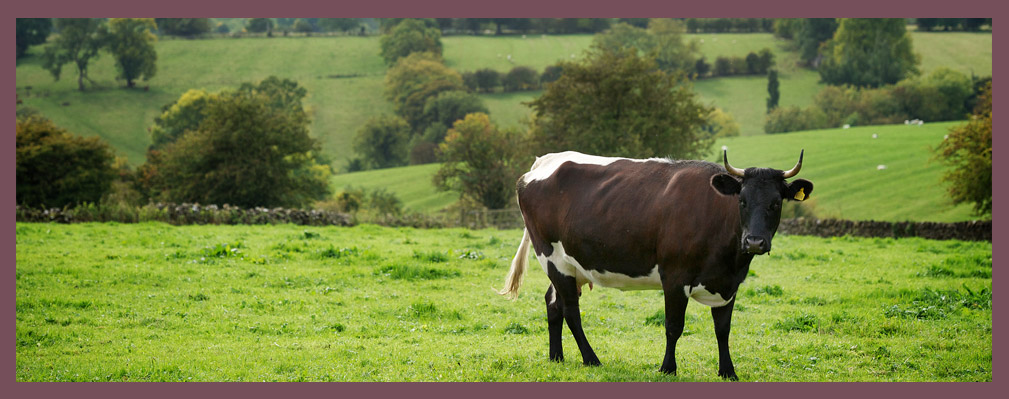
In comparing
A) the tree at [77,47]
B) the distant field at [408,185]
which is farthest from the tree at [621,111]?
the tree at [77,47]

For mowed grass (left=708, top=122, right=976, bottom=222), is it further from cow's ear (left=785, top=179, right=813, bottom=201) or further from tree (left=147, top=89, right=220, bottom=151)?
tree (left=147, top=89, right=220, bottom=151)

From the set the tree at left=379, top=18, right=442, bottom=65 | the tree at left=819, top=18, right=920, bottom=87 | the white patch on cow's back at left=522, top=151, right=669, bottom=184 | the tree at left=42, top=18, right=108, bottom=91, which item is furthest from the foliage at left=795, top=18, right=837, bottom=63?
the white patch on cow's back at left=522, top=151, right=669, bottom=184

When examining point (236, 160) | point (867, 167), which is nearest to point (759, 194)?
point (236, 160)

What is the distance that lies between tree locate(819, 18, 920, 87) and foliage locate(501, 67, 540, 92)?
37590mm

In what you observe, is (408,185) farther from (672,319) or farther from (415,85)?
(672,319)

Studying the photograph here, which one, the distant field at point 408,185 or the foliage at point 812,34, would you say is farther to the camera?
the foliage at point 812,34

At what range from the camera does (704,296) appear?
920 cm

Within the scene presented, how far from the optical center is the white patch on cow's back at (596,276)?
9.65 meters

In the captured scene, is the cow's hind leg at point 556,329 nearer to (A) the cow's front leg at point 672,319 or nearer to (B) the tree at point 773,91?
(A) the cow's front leg at point 672,319

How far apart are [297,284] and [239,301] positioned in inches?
73.0

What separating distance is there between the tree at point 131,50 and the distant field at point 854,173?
41134mm

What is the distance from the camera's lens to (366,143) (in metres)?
98.1

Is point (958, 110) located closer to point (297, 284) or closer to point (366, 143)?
point (366, 143)

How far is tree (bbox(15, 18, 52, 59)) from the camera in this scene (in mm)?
106625
